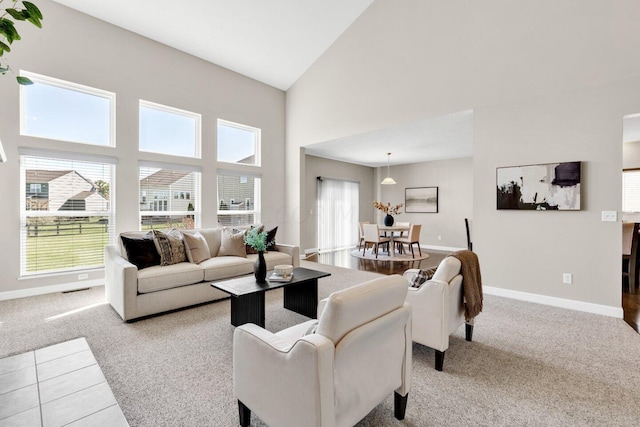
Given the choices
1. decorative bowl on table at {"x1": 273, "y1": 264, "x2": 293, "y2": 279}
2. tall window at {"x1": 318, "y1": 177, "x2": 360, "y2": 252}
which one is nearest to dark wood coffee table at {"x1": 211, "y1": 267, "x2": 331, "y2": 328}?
decorative bowl on table at {"x1": 273, "y1": 264, "x2": 293, "y2": 279}

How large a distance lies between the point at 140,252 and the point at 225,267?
985 millimetres

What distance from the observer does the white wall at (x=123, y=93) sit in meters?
3.94

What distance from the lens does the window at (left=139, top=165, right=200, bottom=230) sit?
5.07m

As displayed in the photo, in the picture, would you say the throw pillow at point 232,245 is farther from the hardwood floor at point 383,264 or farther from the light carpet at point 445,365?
the hardwood floor at point 383,264

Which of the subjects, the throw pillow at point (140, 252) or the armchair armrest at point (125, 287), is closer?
the armchair armrest at point (125, 287)

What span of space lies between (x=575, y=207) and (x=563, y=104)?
4.08 ft

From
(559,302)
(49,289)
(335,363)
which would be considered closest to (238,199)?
(49,289)

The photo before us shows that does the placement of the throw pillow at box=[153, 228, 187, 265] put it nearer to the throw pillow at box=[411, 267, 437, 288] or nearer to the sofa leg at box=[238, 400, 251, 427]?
the sofa leg at box=[238, 400, 251, 427]

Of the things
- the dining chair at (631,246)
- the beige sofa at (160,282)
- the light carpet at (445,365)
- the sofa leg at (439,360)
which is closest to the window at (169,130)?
the beige sofa at (160,282)

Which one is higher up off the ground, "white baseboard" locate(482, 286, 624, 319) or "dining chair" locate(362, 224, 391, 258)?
"dining chair" locate(362, 224, 391, 258)

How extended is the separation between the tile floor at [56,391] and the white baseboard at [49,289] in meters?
2.16

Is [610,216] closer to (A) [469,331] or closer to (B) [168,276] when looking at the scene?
(A) [469,331]

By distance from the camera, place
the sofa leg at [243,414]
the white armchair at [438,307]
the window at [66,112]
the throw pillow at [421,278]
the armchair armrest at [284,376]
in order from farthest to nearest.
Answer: the window at [66,112] → the throw pillow at [421,278] → the white armchair at [438,307] → the sofa leg at [243,414] → the armchair armrest at [284,376]

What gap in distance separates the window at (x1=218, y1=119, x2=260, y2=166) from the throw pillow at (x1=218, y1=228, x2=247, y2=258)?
212 centimetres
